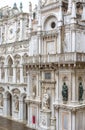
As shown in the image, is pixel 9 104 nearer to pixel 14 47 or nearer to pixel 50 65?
pixel 14 47

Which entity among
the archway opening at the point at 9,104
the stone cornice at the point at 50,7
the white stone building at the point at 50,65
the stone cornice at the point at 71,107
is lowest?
the archway opening at the point at 9,104

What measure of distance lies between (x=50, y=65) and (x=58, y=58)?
130 cm

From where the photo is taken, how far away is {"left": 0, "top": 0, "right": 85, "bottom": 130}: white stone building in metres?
23.9

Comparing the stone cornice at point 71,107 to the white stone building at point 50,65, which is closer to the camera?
the stone cornice at point 71,107

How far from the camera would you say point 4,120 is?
32875 millimetres

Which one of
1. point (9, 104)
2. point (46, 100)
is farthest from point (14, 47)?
point (46, 100)

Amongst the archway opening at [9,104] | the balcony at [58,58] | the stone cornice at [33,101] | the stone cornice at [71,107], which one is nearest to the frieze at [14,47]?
the balcony at [58,58]

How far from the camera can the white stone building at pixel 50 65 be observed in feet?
78.3

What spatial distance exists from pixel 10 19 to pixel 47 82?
12622 millimetres

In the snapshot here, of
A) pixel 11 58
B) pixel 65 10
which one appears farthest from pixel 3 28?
pixel 65 10

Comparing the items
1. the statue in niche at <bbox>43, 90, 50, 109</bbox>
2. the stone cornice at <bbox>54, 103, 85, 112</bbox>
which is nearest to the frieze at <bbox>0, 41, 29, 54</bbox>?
the statue in niche at <bbox>43, 90, 50, 109</bbox>

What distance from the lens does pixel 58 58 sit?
80.5 feet

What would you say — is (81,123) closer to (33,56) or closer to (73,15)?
(33,56)

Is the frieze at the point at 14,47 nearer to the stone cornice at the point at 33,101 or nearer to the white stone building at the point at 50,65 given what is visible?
the white stone building at the point at 50,65
